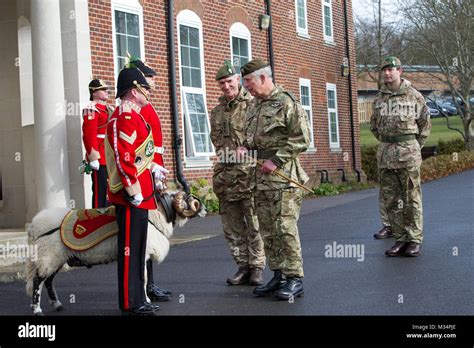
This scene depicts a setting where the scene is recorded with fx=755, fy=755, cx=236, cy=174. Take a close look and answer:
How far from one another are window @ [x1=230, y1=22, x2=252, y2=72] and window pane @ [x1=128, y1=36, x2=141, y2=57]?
3647mm

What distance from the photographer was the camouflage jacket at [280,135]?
6.88 m

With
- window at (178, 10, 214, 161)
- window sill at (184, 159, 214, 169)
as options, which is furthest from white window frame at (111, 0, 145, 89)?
window sill at (184, 159, 214, 169)

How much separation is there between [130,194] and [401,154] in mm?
4214

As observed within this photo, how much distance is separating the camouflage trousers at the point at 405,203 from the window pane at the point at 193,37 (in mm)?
7761

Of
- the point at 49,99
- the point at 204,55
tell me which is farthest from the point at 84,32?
the point at 204,55

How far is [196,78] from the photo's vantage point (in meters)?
16.2

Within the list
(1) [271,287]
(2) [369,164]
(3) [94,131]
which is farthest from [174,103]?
(2) [369,164]

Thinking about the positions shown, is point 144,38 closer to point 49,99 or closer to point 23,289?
point 49,99

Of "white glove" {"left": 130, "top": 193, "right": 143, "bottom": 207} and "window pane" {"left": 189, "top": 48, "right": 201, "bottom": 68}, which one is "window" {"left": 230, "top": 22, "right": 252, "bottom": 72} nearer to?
"window pane" {"left": 189, "top": 48, "right": 201, "bottom": 68}

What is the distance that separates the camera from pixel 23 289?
8.12 m

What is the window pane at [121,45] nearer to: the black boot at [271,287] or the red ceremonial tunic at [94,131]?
the red ceremonial tunic at [94,131]

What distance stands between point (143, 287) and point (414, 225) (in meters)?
4.03

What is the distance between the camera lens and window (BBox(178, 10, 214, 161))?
1568 cm

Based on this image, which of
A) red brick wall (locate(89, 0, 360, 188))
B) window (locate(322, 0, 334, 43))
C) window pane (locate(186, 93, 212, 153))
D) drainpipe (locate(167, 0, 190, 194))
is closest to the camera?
red brick wall (locate(89, 0, 360, 188))
